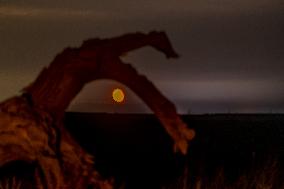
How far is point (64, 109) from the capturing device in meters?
8.28

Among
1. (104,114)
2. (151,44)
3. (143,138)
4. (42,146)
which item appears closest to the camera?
(42,146)

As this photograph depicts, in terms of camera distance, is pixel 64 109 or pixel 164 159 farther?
pixel 164 159

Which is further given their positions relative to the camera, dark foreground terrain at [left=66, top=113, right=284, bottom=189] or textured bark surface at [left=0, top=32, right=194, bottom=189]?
dark foreground terrain at [left=66, top=113, right=284, bottom=189]

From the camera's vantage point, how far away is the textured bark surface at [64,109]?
311 inches

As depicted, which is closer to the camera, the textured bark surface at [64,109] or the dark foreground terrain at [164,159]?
the textured bark surface at [64,109]

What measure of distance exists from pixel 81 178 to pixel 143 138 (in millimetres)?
26217

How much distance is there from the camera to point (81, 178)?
797 centimetres

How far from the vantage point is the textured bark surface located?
25.9 ft

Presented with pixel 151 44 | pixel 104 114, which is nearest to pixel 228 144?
pixel 151 44

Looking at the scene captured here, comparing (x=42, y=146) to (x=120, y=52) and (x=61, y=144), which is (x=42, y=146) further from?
(x=120, y=52)

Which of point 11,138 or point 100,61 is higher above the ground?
point 100,61

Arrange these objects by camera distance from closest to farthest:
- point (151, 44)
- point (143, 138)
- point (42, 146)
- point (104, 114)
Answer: point (42, 146) → point (151, 44) → point (143, 138) → point (104, 114)

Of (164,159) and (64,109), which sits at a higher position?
(164,159)

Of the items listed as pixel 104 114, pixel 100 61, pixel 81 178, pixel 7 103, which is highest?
pixel 104 114
